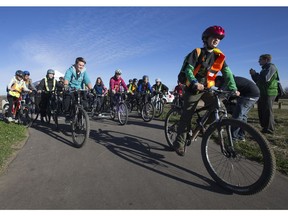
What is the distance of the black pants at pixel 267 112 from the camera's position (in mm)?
6562

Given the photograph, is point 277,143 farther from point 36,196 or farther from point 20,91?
point 20,91

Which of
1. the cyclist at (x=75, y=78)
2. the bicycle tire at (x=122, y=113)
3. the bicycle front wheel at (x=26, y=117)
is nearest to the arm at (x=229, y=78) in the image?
the cyclist at (x=75, y=78)

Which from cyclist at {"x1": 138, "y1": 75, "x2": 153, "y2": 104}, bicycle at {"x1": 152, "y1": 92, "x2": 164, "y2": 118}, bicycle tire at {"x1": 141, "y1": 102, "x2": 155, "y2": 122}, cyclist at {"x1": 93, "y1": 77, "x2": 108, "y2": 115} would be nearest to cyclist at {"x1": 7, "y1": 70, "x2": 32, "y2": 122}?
cyclist at {"x1": 93, "y1": 77, "x2": 108, "y2": 115}

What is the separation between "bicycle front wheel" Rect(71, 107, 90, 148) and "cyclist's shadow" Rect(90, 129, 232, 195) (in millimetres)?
467

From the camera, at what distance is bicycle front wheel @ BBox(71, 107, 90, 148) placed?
5.09m

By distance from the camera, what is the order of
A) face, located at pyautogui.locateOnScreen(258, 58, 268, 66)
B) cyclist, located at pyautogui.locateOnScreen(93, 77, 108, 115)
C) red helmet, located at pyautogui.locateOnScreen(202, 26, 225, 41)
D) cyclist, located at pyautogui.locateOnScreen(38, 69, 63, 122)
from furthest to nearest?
cyclist, located at pyautogui.locateOnScreen(93, 77, 108, 115)
cyclist, located at pyautogui.locateOnScreen(38, 69, 63, 122)
face, located at pyautogui.locateOnScreen(258, 58, 268, 66)
red helmet, located at pyautogui.locateOnScreen(202, 26, 225, 41)

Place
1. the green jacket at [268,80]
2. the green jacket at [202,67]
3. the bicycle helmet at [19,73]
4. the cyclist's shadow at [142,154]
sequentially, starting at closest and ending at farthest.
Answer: the cyclist's shadow at [142,154] → the green jacket at [202,67] → the green jacket at [268,80] → the bicycle helmet at [19,73]

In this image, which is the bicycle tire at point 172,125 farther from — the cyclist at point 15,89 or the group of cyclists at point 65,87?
the cyclist at point 15,89

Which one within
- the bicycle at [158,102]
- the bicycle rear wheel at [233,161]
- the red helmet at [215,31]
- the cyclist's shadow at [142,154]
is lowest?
the cyclist's shadow at [142,154]

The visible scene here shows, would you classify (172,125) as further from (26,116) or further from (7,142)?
(26,116)

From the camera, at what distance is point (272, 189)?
119 inches

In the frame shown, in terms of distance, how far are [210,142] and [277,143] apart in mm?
2784

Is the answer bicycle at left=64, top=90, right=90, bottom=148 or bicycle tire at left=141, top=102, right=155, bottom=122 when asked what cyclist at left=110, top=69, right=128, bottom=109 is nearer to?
bicycle tire at left=141, top=102, right=155, bottom=122

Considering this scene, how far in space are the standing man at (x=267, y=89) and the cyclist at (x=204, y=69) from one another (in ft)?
10.4
